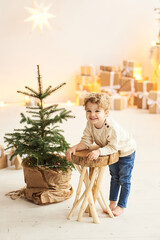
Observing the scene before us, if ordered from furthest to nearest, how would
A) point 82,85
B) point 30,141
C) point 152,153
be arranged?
point 82,85, point 152,153, point 30,141

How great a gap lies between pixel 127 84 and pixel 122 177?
346cm

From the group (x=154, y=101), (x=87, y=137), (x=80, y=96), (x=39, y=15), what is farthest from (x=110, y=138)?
(x=39, y=15)

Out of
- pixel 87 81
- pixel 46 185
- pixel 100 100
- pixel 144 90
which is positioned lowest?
pixel 46 185

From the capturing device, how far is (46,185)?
7.82 feet

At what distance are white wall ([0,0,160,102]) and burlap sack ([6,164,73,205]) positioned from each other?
11.6ft

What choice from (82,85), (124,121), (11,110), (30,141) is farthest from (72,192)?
(82,85)

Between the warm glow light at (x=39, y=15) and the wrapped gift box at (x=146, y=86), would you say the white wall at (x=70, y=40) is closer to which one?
the warm glow light at (x=39, y=15)

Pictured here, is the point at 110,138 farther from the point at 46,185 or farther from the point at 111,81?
the point at 111,81

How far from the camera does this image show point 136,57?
607 centimetres

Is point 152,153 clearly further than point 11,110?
No

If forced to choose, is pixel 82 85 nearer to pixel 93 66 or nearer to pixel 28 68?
pixel 93 66

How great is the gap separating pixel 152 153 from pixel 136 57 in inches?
120

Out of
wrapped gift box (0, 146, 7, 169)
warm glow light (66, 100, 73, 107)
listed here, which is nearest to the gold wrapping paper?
warm glow light (66, 100, 73, 107)

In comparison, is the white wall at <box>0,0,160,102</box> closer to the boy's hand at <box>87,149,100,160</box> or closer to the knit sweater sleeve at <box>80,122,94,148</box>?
the knit sweater sleeve at <box>80,122,94,148</box>
